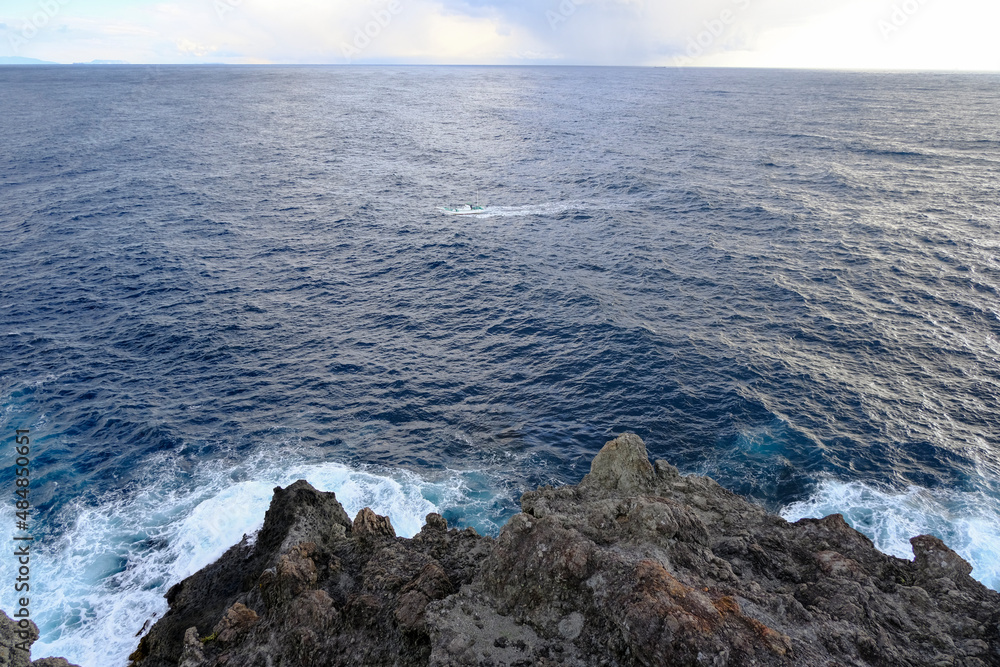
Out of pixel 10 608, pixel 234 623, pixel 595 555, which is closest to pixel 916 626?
pixel 595 555

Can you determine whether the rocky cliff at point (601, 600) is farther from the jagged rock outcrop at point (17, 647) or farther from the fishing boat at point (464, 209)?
the fishing boat at point (464, 209)

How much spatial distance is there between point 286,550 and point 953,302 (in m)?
70.2

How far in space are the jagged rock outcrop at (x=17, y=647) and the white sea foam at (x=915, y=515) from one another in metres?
40.6

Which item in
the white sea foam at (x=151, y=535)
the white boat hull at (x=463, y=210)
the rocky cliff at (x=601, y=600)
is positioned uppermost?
the rocky cliff at (x=601, y=600)

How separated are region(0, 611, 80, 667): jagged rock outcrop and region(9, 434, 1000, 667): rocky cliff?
158 inches

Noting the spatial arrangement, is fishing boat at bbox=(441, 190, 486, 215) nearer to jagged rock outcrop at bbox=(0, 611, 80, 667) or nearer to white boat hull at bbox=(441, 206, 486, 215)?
white boat hull at bbox=(441, 206, 486, 215)

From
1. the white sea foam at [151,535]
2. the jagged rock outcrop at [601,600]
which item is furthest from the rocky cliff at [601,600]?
the white sea foam at [151,535]

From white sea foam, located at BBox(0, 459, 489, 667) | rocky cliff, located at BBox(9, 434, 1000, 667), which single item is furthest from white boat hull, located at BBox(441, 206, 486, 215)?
rocky cliff, located at BBox(9, 434, 1000, 667)

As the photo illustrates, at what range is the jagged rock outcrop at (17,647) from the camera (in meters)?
23.7

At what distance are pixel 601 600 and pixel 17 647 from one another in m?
25.8

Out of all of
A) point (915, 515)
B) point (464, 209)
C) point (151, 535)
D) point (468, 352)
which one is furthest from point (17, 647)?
point (464, 209)

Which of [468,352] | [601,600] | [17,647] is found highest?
[601,600]

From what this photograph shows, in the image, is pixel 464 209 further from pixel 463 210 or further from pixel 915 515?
pixel 915 515

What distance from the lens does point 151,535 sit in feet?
119
